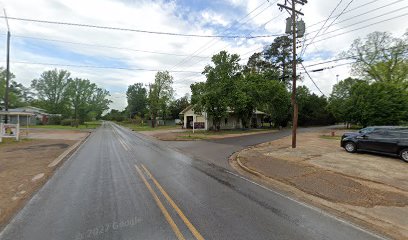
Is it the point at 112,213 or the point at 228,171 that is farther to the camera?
the point at 228,171

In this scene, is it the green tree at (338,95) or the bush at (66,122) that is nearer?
the green tree at (338,95)

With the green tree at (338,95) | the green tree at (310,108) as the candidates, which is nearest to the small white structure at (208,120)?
the green tree at (310,108)

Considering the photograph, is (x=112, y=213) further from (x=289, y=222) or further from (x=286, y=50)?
(x=286, y=50)

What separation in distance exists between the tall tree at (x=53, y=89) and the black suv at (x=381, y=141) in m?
72.6

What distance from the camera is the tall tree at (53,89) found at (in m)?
66.8

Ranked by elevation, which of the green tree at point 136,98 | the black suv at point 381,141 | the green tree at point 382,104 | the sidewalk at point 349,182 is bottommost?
the sidewalk at point 349,182

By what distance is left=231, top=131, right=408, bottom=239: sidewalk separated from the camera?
18.2 ft

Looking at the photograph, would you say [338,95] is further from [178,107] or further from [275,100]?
[178,107]

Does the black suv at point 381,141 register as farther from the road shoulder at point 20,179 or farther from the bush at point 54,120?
the bush at point 54,120

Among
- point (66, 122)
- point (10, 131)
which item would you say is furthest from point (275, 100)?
point (66, 122)

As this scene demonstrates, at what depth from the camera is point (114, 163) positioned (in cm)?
1099

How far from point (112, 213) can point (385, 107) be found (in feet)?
107

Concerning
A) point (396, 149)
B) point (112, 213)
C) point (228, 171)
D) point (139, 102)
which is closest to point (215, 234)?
point (112, 213)

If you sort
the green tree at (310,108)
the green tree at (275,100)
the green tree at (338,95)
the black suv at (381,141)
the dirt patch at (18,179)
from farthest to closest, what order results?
the green tree at (310,108)
the green tree at (338,95)
the green tree at (275,100)
the black suv at (381,141)
the dirt patch at (18,179)
